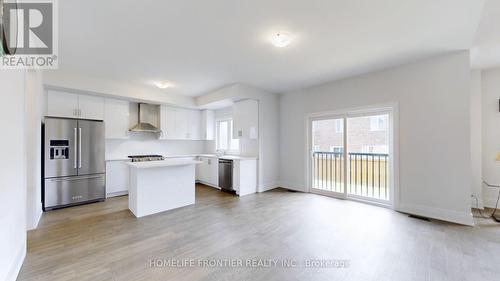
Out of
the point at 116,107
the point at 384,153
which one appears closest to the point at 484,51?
the point at 384,153

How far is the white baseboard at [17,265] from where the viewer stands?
1.74 m

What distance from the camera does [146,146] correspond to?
18.4 ft

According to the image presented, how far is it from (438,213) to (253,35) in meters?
3.98

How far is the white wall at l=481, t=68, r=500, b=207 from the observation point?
3.70 metres

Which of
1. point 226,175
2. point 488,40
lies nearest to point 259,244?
point 226,175

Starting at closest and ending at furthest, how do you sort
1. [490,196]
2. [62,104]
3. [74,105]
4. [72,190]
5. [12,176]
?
[12,176], [490,196], [72,190], [62,104], [74,105]

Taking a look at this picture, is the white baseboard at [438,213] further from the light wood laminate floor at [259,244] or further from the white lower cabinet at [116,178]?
the white lower cabinet at [116,178]

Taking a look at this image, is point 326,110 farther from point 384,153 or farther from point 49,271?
point 49,271

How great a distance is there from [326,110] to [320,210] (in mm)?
2270

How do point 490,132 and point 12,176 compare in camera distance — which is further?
point 490,132

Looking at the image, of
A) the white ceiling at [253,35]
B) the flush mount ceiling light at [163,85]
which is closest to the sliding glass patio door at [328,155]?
the white ceiling at [253,35]

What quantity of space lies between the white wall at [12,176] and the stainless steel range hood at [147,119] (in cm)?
288

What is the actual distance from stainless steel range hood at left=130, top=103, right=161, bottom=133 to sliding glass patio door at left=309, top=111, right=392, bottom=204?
4.15 metres
